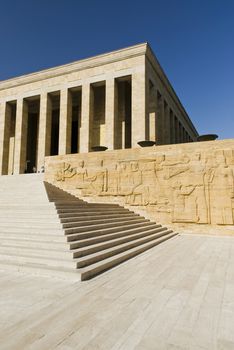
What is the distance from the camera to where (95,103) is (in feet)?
77.1

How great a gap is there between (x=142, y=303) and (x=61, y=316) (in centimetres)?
114

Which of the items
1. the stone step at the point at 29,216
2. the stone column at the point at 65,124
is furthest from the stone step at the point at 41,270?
the stone column at the point at 65,124

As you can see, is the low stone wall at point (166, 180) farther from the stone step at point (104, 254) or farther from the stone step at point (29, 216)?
the stone step at point (29, 216)

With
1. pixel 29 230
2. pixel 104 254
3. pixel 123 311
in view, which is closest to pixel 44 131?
pixel 29 230

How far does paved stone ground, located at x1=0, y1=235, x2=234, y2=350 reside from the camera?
2.58 m

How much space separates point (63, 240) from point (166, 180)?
7.45m

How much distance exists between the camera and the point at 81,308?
3318 mm

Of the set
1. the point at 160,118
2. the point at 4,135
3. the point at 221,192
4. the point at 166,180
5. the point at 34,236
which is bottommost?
the point at 34,236

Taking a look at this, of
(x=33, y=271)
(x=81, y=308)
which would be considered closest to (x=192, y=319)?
(x=81, y=308)

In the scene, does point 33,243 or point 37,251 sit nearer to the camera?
point 37,251

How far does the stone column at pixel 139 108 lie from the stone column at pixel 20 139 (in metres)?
10.8

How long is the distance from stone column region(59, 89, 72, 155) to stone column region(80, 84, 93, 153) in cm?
140

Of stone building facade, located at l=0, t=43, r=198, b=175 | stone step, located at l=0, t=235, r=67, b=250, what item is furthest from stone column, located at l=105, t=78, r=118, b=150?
stone step, located at l=0, t=235, r=67, b=250

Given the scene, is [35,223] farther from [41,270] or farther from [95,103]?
[95,103]
